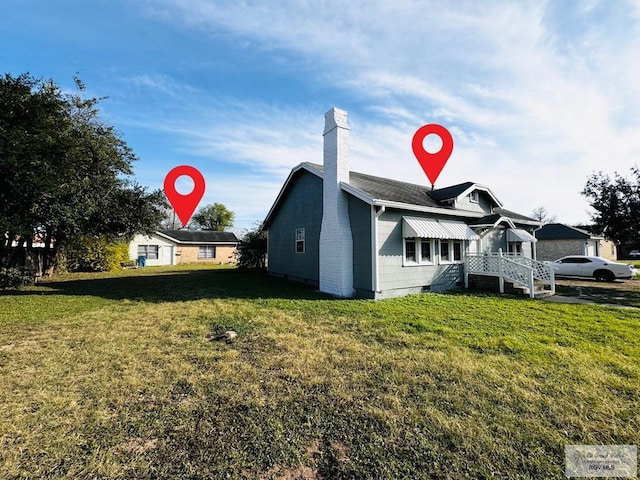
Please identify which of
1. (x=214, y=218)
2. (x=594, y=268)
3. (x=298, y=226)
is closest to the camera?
(x=298, y=226)

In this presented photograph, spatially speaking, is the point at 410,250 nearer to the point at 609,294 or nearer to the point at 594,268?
the point at 609,294

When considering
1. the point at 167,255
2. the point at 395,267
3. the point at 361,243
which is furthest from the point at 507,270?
the point at 167,255

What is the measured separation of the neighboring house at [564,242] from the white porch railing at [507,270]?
66.4ft

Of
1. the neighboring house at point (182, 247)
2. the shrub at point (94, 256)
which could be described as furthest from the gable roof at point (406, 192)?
the shrub at point (94, 256)

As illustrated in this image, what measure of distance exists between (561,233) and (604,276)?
14481 mm

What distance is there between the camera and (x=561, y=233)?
28.6 metres

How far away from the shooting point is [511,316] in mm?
7824

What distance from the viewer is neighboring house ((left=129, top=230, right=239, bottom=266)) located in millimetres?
29766

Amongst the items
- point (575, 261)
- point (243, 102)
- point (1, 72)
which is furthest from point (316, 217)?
point (575, 261)

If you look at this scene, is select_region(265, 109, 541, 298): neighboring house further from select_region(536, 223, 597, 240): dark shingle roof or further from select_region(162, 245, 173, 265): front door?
Result: select_region(162, 245, 173, 265): front door

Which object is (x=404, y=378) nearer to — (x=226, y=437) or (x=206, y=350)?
(x=226, y=437)

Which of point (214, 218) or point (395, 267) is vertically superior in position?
point (214, 218)

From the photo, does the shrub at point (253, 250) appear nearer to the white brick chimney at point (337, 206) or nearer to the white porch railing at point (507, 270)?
the white brick chimney at point (337, 206)

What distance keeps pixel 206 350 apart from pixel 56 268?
2103 cm
